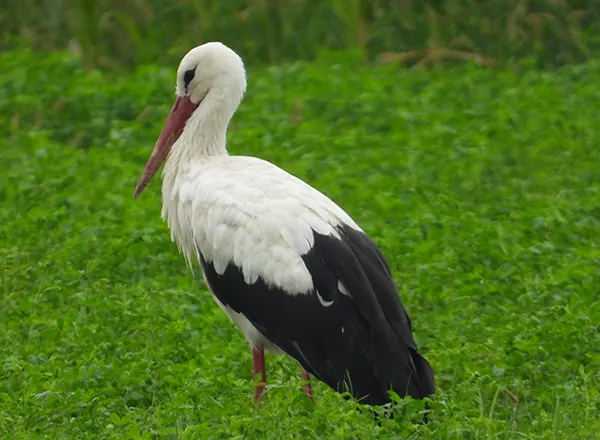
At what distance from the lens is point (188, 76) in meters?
6.81

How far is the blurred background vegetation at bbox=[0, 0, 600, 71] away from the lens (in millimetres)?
12227

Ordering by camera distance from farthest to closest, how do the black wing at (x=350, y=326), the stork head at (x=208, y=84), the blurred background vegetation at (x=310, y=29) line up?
the blurred background vegetation at (x=310, y=29) < the stork head at (x=208, y=84) < the black wing at (x=350, y=326)

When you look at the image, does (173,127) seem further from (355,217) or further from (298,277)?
(355,217)

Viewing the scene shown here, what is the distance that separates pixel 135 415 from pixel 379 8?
7.38m

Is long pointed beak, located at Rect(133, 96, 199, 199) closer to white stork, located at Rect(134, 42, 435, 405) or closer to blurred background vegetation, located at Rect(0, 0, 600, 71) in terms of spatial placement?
white stork, located at Rect(134, 42, 435, 405)

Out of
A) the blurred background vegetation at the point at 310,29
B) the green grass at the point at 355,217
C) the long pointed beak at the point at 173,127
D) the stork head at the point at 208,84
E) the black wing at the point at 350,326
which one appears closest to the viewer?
the black wing at the point at 350,326

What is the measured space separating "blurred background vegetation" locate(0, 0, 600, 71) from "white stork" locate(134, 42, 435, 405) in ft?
20.1

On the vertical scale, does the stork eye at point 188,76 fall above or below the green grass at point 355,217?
above

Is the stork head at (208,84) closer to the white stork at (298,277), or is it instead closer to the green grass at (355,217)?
the white stork at (298,277)

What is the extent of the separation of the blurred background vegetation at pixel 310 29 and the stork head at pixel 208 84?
5.37 meters

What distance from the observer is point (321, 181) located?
9086 mm

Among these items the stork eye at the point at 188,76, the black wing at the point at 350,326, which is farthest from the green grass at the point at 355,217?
the stork eye at the point at 188,76

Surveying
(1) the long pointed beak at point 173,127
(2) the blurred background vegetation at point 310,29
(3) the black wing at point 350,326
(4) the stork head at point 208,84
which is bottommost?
(2) the blurred background vegetation at point 310,29

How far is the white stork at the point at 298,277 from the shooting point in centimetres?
560
